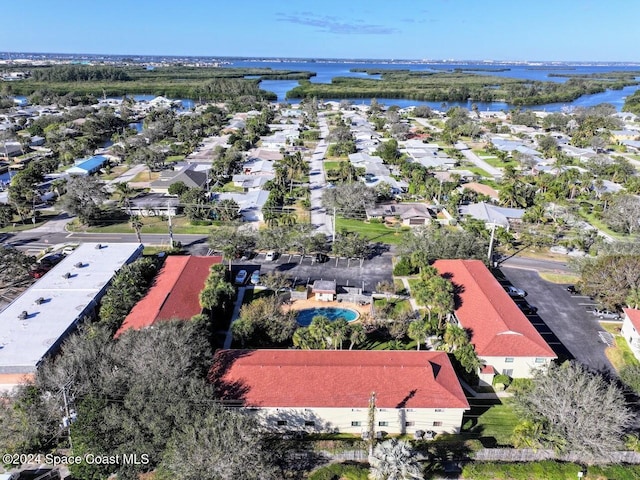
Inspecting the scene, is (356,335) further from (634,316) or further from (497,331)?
(634,316)

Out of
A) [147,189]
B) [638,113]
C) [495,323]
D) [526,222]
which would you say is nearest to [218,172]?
[147,189]

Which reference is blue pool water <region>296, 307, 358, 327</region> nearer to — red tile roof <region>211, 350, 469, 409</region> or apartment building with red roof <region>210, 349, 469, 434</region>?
red tile roof <region>211, 350, 469, 409</region>

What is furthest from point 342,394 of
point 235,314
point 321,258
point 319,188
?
point 319,188

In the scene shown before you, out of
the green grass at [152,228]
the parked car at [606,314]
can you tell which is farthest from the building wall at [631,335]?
the green grass at [152,228]

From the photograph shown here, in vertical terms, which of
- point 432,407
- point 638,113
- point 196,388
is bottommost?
point 432,407

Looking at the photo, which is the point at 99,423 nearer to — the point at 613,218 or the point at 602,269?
the point at 602,269

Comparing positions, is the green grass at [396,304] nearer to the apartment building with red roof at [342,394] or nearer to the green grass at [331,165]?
the apartment building with red roof at [342,394]

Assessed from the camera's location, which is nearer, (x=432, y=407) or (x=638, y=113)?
(x=432, y=407)

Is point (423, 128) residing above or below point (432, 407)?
above
